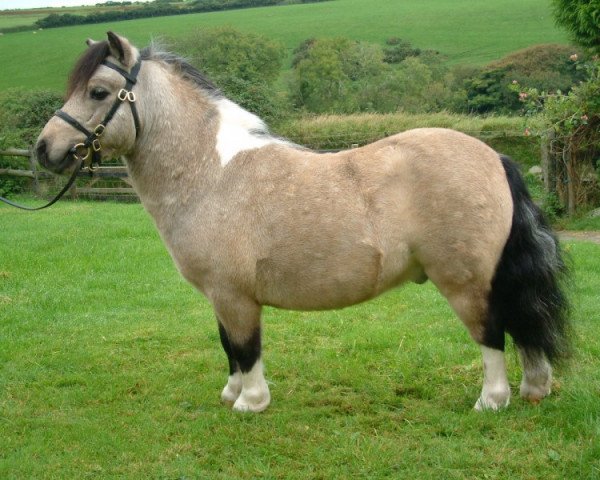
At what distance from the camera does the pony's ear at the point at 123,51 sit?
4152mm

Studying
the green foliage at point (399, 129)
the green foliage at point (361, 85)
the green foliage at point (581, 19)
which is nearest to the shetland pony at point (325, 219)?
the green foliage at point (581, 19)

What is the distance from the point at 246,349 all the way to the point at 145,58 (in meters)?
1.96

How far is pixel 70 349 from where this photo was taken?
586 centimetres

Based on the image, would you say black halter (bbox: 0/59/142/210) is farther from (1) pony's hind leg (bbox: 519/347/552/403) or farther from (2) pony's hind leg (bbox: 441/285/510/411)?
(1) pony's hind leg (bbox: 519/347/552/403)

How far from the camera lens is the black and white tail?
160 inches

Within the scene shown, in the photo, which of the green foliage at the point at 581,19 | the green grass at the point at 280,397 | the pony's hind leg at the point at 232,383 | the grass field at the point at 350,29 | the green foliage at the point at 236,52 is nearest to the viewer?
the green grass at the point at 280,397

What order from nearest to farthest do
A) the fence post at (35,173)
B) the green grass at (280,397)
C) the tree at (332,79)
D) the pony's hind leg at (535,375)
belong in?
1. the green grass at (280,397)
2. the pony's hind leg at (535,375)
3. the fence post at (35,173)
4. the tree at (332,79)

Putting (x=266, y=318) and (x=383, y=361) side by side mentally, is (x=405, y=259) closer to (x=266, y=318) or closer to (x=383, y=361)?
(x=383, y=361)

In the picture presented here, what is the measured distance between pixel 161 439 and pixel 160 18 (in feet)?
136

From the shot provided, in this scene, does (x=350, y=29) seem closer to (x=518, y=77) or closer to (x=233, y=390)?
(x=518, y=77)

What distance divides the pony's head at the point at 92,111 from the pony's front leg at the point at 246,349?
4.09 feet

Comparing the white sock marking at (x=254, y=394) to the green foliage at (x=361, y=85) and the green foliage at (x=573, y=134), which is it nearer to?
the green foliage at (x=573, y=134)

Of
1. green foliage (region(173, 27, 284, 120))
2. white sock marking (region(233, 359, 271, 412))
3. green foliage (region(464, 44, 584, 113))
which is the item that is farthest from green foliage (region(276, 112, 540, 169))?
white sock marking (region(233, 359, 271, 412))

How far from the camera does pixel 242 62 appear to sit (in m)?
26.0
